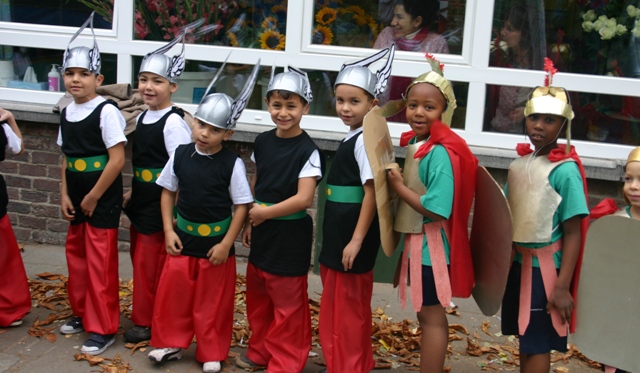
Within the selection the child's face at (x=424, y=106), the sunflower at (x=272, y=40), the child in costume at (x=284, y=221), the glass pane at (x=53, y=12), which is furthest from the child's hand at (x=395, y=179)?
the glass pane at (x=53, y=12)

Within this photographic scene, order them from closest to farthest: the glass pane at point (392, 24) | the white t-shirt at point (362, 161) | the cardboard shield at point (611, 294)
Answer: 1. the cardboard shield at point (611, 294)
2. the white t-shirt at point (362, 161)
3. the glass pane at point (392, 24)

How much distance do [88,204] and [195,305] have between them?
906 millimetres

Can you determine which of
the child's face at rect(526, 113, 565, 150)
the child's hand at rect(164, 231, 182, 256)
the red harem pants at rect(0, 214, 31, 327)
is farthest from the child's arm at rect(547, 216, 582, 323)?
the red harem pants at rect(0, 214, 31, 327)

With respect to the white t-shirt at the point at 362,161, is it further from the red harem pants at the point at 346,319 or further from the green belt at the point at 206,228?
the green belt at the point at 206,228

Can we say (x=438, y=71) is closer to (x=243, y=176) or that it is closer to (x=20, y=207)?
(x=243, y=176)

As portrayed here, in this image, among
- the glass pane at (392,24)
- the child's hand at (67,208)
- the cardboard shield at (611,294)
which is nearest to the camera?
the cardboard shield at (611,294)

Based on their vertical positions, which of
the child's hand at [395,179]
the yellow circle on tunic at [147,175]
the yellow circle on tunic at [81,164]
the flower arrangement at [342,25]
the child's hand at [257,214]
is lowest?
the child's hand at [257,214]

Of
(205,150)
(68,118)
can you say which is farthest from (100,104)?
(205,150)

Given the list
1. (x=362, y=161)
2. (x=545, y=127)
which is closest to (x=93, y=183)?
(x=362, y=161)

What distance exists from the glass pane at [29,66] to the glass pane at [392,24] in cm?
201

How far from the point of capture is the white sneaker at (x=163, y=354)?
4414mm

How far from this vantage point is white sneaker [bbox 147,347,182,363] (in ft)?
14.5

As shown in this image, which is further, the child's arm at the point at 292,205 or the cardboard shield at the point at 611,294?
the child's arm at the point at 292,205

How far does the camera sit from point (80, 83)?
181 inches
